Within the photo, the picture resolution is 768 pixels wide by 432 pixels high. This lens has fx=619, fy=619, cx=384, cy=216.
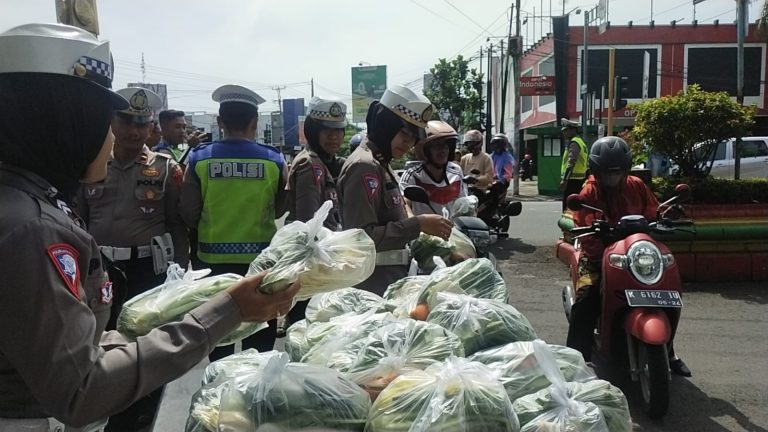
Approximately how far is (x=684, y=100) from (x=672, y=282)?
4473 millimetres

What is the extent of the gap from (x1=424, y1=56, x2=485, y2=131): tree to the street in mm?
25449

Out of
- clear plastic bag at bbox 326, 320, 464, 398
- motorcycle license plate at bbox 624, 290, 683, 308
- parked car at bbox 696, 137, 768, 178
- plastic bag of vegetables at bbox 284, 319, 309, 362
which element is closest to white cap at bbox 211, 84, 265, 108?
plastic bag of vegetables at bbox 284, 319, 309, 362

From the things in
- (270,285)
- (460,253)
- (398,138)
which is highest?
(398,138)

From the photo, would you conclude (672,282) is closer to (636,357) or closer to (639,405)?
(636,357)

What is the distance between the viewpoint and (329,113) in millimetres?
4414

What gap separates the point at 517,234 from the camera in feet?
36.7

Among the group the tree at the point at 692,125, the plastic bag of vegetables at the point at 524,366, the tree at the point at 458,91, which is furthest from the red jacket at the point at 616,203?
the tree at the point at 458,91

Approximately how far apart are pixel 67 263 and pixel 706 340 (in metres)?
5.26

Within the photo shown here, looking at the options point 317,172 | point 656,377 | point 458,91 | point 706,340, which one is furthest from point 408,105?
point 458,91

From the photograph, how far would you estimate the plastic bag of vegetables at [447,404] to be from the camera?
1.49 m

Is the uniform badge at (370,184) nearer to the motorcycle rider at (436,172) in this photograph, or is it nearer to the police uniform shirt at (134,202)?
the motorcycle rider at (436,172)

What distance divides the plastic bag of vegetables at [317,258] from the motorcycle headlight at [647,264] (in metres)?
2.30

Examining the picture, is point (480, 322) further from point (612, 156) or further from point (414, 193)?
point (612, 156)

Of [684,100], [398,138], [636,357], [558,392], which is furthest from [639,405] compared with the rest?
[684,100]
